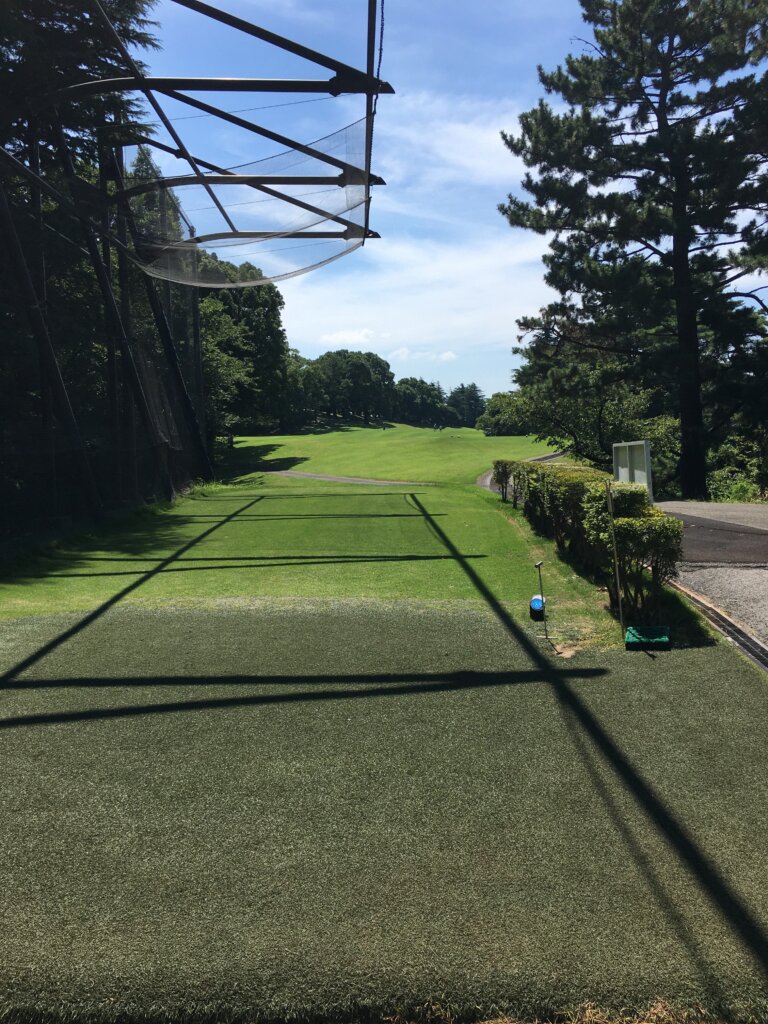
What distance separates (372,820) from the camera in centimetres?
265

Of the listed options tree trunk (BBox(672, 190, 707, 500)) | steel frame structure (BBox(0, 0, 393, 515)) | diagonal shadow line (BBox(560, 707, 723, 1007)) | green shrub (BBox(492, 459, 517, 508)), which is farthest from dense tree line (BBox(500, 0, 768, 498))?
diagonal shadow line (BBox(560, 707, 723, 1007))

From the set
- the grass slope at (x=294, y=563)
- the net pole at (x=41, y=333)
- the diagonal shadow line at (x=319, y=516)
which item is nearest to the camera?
the grass slope at (x=294, y=563)

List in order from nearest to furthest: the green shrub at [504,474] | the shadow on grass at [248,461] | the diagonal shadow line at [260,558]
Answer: the diagonal shadow line at [260,558] < the green shrub at [504,474] < the shadow on grass at [248,461]

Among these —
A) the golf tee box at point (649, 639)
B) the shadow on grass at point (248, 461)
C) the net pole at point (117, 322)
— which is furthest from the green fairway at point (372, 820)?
the shadow on grass at point (248, 461)

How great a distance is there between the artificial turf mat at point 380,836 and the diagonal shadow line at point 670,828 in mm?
10

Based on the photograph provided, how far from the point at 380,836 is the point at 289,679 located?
1789mm

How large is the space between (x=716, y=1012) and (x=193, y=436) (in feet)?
58.6

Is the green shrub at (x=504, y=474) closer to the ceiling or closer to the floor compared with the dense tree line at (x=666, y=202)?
closer to the floor

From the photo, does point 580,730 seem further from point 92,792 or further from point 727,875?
point 92,792

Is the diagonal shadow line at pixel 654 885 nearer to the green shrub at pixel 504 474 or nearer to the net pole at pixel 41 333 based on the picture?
the net pole at pixel 41 333

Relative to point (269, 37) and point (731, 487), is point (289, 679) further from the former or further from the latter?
point (731, 487)

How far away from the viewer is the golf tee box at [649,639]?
4.69 m

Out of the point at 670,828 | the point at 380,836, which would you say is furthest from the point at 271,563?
the point at 670,828

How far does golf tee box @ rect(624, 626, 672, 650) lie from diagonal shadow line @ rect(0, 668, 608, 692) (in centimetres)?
54
